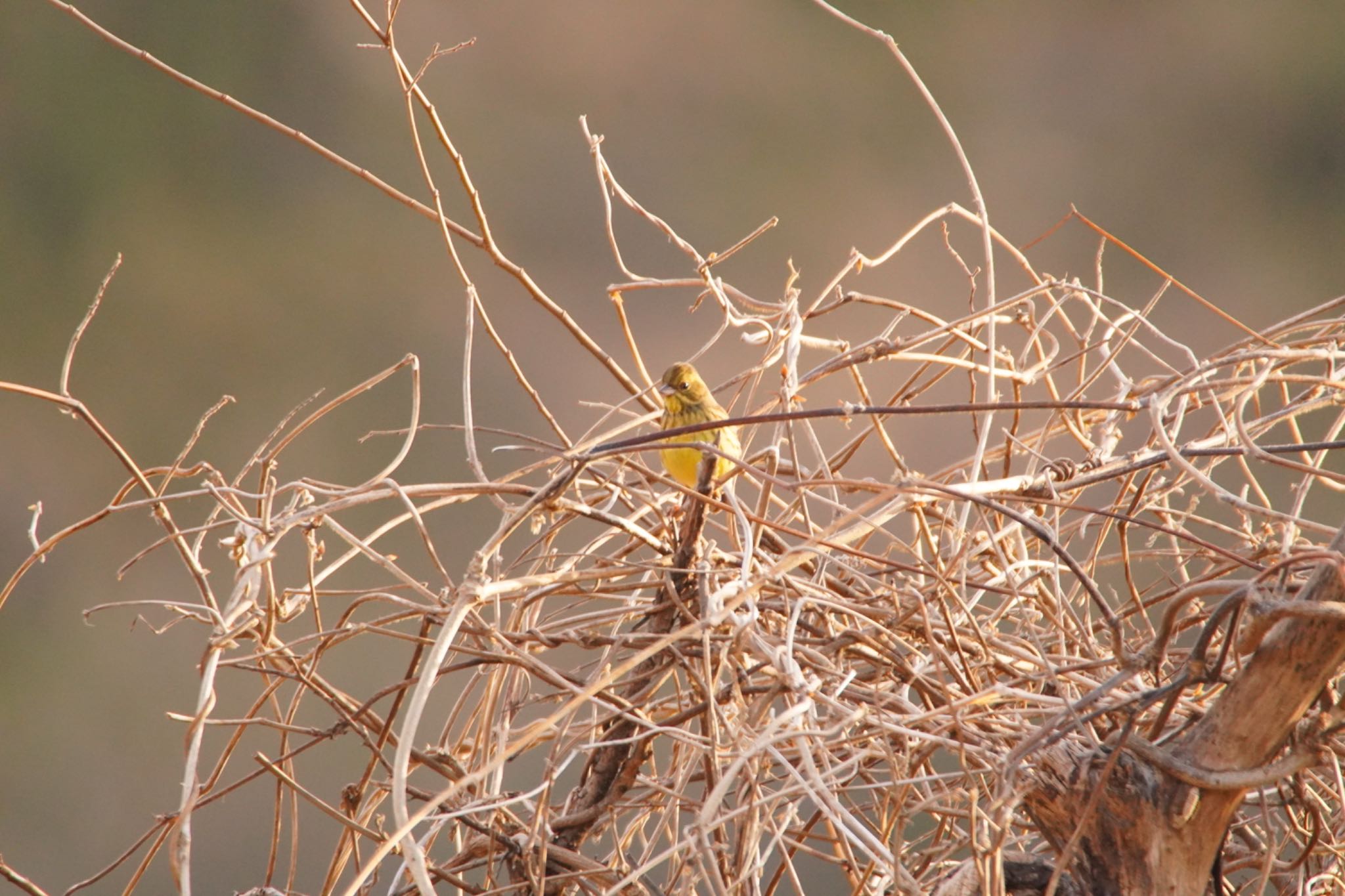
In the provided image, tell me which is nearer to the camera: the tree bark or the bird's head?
the tree bark

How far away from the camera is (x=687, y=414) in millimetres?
1093

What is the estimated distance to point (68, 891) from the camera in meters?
0.59

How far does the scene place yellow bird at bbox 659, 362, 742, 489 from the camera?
1.01 meters

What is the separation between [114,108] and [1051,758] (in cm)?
266

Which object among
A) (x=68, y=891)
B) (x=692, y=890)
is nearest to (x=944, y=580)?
A: (x=692, y=890)

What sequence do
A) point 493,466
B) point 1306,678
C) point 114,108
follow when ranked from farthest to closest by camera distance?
point 114,108
point 493,466
point 1306,678

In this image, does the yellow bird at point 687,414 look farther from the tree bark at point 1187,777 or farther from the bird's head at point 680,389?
the tree bark at point 1187,777

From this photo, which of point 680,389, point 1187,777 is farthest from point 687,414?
point 1187,777

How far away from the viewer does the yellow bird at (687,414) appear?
101 cm

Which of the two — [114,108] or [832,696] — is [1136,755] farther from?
[114,108]

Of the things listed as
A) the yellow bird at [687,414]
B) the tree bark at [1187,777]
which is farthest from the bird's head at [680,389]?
the tree bark at [1187,777]

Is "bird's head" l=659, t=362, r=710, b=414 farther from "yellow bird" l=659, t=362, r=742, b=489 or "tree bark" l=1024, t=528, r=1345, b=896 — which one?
"tree bark" l=1024, t=528, r=1345, b=896

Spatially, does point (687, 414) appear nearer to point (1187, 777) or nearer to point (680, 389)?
point (680, 389)

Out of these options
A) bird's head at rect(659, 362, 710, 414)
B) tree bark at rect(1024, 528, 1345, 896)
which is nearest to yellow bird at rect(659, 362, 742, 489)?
bird's head at rect(659, 362, 710, 414)
